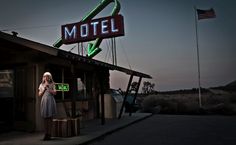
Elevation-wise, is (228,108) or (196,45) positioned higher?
(196,45)

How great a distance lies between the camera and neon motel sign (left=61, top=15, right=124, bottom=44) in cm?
1883

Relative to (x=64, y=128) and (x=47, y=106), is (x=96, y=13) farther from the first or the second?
(x=47, y=106)

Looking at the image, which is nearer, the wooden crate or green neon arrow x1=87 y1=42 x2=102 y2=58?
the wooden crate

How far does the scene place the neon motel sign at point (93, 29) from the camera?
18828mm

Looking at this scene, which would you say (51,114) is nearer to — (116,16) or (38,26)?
(116,16)

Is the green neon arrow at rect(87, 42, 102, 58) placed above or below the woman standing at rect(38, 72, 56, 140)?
above

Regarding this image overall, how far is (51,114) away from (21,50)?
3.15 metres

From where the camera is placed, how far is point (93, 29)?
20172mm

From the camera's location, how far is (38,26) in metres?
20.2

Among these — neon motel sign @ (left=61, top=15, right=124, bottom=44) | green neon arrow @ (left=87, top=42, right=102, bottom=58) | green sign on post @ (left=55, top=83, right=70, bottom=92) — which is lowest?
green sign on post @ (left=55, top=83, right=70, bottom=92)

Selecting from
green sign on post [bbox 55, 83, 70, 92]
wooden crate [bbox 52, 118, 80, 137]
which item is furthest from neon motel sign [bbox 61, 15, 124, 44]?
wooden crate [bbox 52, 118, 80, 137]

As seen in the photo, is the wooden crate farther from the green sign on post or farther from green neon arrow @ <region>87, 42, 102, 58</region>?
green neon arrow @ <region>87, 42, 102, 58</region>

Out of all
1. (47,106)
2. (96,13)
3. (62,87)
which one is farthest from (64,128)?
(96,13)

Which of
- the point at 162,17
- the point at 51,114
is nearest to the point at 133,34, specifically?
the point at 162,17
